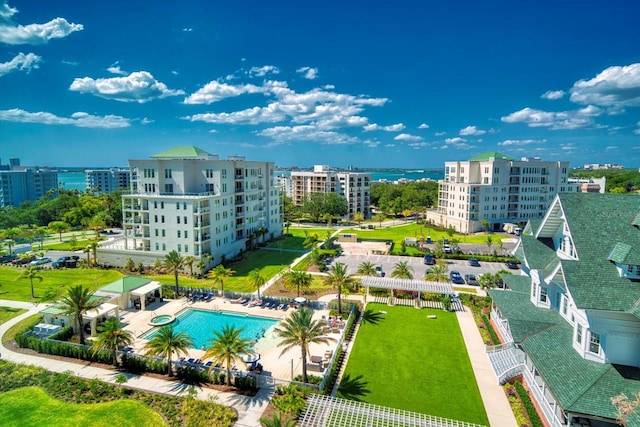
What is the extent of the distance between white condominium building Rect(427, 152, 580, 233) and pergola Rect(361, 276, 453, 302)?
54.0 metres

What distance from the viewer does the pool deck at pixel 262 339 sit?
31406mm

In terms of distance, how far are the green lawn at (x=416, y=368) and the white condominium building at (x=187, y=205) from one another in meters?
32.6

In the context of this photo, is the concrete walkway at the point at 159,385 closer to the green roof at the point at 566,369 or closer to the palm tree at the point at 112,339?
the palm tree at the point at 112,339

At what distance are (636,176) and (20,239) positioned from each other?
239 metres

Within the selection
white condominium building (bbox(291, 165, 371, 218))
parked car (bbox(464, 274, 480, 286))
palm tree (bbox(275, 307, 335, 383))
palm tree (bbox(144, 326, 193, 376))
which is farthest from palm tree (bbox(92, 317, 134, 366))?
white condominium building (bbox(291, 165, 371, 218))

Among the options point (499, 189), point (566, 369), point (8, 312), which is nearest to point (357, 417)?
point (566, 369)

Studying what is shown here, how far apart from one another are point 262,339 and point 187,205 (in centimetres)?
2887

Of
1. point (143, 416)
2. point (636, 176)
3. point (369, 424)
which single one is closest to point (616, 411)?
point (369, 424)

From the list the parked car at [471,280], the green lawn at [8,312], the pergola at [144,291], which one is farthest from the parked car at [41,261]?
the parked car at [471,280]

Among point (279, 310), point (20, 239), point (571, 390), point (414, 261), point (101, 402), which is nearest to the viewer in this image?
point (571, 390)

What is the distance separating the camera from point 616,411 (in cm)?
1958

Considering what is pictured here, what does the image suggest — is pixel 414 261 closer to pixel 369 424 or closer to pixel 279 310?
pixel 279 310

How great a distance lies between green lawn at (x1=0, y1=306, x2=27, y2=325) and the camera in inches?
1615

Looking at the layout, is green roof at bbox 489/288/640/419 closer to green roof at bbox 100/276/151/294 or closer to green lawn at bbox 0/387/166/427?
green lawn at bbox 0/387/166/427
